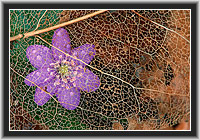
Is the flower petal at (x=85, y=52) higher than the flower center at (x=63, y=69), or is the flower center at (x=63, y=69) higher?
the flower petal at (x=85, y=52)

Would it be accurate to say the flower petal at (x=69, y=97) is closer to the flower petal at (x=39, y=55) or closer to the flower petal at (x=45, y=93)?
the flower petal at (x=45, y=93)

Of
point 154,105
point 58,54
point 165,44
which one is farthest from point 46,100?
point 165,44

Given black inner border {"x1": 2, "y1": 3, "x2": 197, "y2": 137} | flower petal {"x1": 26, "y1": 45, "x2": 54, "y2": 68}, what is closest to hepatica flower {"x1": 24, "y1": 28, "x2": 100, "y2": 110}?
flower petal {"x1": 26, "y1": 45, "x2": 54, "y2": 68}

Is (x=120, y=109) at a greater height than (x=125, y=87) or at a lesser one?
lesser

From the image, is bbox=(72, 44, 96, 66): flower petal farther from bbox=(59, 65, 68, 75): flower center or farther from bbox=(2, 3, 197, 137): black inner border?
bbox=(2, 3, 197, 137): black inner border

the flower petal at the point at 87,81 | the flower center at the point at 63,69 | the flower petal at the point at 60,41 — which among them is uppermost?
the flower petal at the point at 60,41
